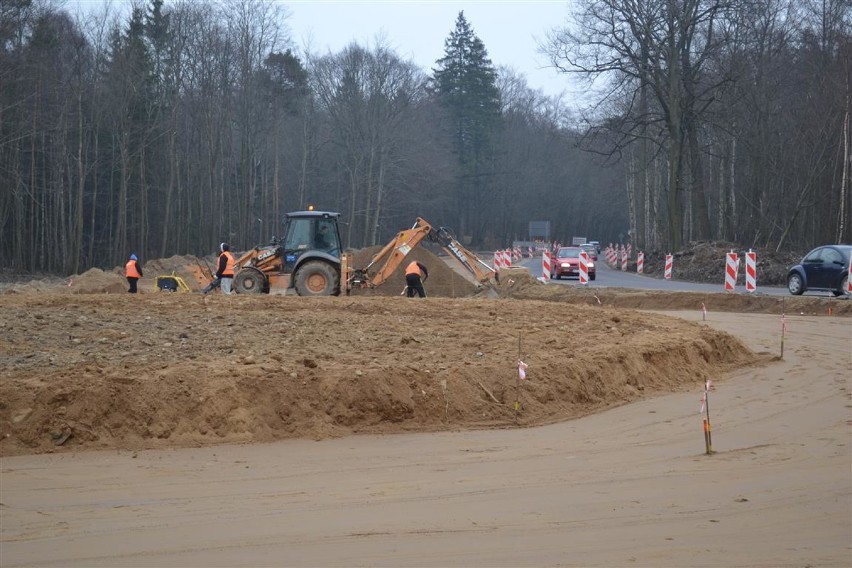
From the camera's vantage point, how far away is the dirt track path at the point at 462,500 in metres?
6.72

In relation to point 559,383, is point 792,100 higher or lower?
higher

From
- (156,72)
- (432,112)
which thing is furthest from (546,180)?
(156,72)

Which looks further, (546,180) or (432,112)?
(546,180)

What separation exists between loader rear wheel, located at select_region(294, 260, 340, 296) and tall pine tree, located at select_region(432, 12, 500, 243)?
219 feet

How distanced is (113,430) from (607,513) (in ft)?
18.7

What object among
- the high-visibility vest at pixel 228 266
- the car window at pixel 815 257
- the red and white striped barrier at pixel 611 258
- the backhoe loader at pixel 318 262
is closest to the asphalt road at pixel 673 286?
the car window at pixel 815 257

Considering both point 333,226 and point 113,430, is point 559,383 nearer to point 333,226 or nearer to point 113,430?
point 113,430

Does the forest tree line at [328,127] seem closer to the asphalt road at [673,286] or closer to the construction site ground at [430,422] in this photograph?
the asphalt road at [673,286]

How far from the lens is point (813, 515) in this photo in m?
7.79

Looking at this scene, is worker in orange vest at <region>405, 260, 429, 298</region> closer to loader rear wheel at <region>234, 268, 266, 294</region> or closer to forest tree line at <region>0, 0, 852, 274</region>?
loader rear wheel at <region>234, 268, 266, 294</region>

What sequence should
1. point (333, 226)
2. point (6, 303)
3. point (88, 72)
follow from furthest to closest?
1. point (88, 72)
2. point (333, 226)
3. point (6, 303)

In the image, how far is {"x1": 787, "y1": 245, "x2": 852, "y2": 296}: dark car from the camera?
27.2m

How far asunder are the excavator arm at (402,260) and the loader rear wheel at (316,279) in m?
0.41

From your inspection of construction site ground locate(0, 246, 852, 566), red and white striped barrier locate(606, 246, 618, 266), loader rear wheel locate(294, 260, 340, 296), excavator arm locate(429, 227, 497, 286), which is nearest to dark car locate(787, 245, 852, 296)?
construction site ground locate(0, 246, 852, 566)
